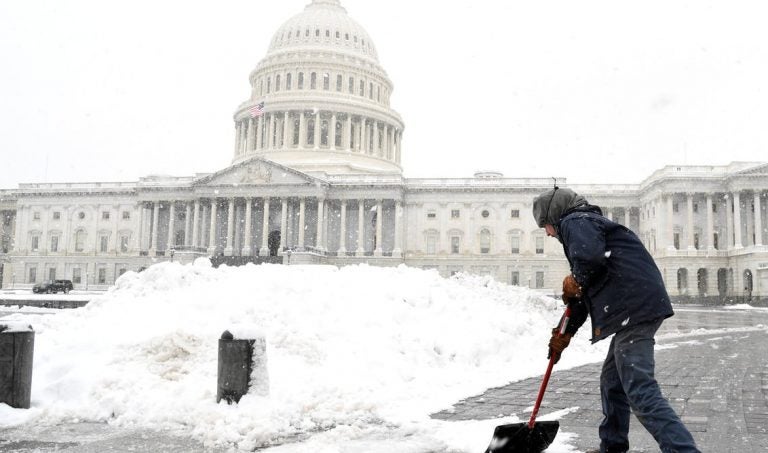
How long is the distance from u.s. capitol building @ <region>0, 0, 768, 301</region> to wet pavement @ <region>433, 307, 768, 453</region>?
50.3 metres

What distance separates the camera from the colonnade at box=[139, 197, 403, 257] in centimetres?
7156

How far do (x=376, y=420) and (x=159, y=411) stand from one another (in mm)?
2431

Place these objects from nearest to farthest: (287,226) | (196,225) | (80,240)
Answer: (287,226), (196,225), (80,240)

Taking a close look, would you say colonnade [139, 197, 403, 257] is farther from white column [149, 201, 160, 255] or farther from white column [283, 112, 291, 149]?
white column [283, 112, 291, 149]

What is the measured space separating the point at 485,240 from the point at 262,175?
2575 cm

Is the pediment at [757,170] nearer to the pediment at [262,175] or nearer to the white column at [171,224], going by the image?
the pediment at [262,175]

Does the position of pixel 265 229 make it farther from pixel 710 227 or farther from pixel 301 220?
pixel 710 227

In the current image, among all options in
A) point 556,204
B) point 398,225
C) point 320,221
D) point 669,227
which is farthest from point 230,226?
point 556,204

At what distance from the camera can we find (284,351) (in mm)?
9336

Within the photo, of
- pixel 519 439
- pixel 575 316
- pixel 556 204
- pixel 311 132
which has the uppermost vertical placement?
pixel 311 132

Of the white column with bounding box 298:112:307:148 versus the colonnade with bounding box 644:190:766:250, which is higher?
the white column with bounding box 298:112:307:148

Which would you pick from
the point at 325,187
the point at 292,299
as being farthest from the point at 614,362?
the point at 325,187

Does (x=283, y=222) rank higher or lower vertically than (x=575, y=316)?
higher

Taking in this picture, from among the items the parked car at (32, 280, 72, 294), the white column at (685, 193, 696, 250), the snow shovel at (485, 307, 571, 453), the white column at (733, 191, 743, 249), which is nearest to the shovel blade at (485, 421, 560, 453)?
the snow shovel at (485, 307, 571, 453)
